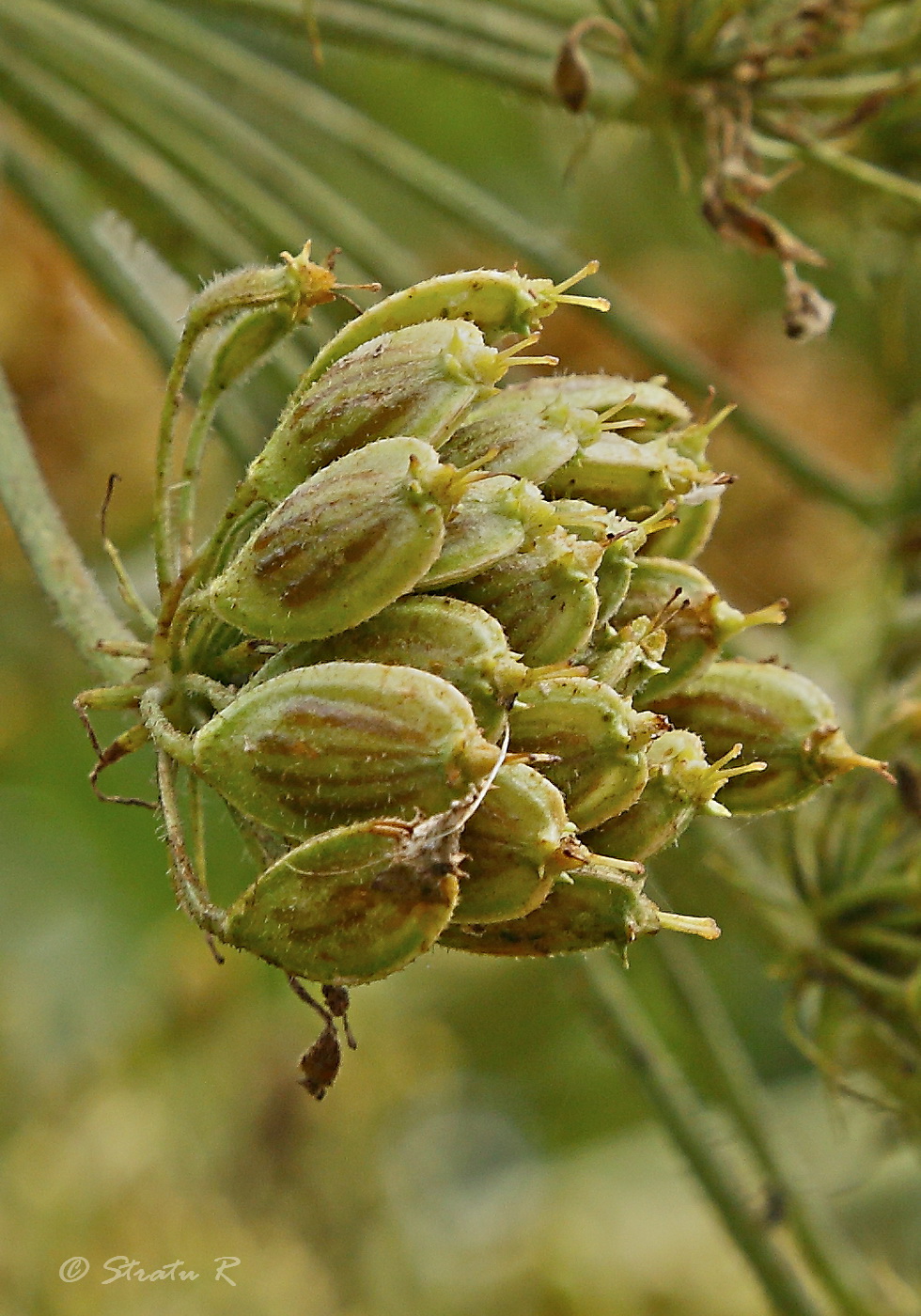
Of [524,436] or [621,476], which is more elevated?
[524,436]

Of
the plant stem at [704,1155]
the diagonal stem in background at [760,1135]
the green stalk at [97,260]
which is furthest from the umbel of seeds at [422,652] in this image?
the diagonal stem in background at [760,1135]

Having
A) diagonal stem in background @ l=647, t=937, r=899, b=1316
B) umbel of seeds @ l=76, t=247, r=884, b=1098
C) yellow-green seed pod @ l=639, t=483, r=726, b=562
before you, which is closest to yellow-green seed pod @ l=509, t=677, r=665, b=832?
umbel of seeds @ l=76, t=247, r=884, b=1098

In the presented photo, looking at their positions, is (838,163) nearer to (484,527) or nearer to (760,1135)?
(484,527)

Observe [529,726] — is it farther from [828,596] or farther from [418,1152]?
[418,1152]

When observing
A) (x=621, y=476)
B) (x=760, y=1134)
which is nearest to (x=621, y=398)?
(x=621, y=476)

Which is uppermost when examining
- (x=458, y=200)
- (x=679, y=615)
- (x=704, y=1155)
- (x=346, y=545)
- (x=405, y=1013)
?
(x=346, y=545)

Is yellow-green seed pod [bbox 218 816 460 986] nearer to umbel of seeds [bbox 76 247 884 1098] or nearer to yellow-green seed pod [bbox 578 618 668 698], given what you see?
A: umbel of seeds [bbox 76 247 884 1098]

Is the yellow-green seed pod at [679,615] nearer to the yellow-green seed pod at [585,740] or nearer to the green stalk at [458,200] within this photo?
the yellow-green seed pod at [585,740]

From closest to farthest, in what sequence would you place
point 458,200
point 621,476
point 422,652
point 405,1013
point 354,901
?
1. point 354,901
2. point 422,652
3. point 621,476
4. point 458,200
5. point 405,1013
